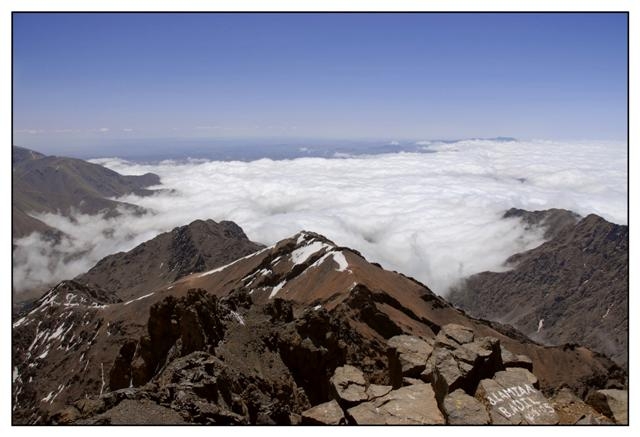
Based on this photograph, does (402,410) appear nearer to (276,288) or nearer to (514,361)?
(514,361)

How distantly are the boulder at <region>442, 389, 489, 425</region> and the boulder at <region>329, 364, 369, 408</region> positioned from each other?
14.3 ft

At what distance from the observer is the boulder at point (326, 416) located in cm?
2020

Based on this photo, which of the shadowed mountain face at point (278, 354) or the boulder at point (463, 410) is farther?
the shadowed mountain face at point (278, 354)

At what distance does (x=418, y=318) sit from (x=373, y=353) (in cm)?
3502

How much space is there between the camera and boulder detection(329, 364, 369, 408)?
22.1 m

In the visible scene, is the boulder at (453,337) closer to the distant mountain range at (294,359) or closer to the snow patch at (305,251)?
the distant mountain range at (294,359)

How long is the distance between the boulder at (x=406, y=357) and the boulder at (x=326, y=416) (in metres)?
4.73

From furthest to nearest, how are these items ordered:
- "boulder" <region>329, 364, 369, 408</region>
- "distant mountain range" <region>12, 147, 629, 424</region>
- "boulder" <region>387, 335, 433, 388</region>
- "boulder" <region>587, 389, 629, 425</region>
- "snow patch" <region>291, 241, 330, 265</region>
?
"snow patch" <region>291, 241, 330, 265</region> → "boulder" <region>387, 335, 433, 388</region> → "boulder" <region>329, 364, 369, 408</region> → "distant mountain range" <region>12, 147, 629, 424</region> → "boulder" <region>587, 389, 629, 425</region>

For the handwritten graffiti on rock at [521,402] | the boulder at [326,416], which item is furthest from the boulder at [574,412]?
the boulder at [326,416]

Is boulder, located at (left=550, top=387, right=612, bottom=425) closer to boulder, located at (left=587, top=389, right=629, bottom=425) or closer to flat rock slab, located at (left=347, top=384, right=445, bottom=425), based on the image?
boulder, located at (left=587, top=389, right=629, bottom=425)

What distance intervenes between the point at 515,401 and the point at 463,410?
8.57 feet

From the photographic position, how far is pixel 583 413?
20859mm

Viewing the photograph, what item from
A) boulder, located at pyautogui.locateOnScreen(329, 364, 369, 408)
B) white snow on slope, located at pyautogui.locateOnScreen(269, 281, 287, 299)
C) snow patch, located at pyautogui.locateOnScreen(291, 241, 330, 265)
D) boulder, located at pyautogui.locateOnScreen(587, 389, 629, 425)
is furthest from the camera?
snow patch, located at pyautogui.locateOnScreen(291, 241, 330, 265)

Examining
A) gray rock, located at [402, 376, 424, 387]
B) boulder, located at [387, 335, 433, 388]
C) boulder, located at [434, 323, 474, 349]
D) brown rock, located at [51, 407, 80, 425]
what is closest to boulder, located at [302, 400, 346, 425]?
gray rock, located at [402, 376, 424, 387]
